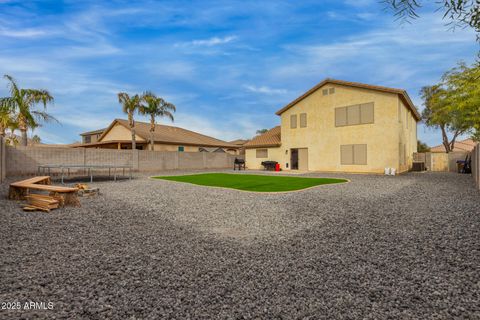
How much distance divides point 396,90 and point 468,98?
4933 mm

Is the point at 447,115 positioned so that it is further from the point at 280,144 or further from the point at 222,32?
the point at 222,32

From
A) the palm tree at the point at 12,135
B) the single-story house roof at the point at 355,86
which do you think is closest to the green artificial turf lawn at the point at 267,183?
the single-story house roof at the point at 355,86

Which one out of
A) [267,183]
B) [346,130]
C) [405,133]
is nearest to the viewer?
[267,183]

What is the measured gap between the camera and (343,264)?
3473 mm

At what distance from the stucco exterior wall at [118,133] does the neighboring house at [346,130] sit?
16.5 m

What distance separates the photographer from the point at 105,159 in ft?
67.3

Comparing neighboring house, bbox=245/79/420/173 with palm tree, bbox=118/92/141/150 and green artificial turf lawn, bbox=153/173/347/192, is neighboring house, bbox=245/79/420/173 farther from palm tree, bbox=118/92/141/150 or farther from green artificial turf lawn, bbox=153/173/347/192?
palm tree, bbox=118/92/141/150

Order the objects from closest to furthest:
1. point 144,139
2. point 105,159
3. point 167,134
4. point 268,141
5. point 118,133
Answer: point 105,159 < point 268,141 < point 144,139 < point 118,133 < point 167,134

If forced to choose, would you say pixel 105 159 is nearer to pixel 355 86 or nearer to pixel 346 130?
pixel 346 130

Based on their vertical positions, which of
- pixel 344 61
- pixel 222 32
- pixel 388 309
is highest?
pixel 222 32

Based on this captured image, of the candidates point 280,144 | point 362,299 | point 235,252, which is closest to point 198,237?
point 235,252

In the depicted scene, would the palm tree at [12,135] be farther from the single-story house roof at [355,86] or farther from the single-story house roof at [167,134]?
the single-story house roof at [355,86]

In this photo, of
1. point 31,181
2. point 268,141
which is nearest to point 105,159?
point 31,181

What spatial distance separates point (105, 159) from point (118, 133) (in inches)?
463
